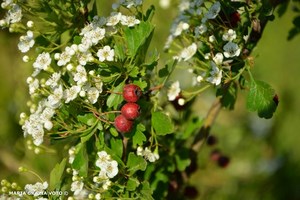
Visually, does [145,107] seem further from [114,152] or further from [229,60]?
[229,60]

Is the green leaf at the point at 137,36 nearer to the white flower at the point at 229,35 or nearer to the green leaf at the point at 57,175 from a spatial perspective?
the white flower at the point at 229,35

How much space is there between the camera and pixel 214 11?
1435mm

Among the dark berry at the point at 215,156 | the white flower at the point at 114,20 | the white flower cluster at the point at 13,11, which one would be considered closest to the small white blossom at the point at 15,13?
the white flower cluster at the point at 13,11

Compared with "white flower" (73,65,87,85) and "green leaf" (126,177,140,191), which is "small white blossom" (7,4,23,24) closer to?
"white flower" (73,65,87,85)

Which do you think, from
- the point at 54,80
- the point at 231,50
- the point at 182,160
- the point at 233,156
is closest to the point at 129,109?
the point at 54,80

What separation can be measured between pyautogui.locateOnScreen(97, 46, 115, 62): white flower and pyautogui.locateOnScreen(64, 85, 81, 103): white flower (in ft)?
0.31

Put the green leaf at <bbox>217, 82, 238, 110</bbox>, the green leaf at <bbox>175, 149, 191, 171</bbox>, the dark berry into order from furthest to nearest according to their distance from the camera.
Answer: the dark berry → the green leaf at <bbox>175, 149, 191, 171</bbox> → the green leaf at <bbox>217, 82, 238, 110</bbox>

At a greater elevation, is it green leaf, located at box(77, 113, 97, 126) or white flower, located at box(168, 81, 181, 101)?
green leaf, located at box(77, 113, 97, 126)

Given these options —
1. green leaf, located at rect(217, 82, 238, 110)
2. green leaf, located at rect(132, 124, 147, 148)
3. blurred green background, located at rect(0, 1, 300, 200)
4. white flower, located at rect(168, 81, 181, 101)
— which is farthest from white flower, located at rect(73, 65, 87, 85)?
blurred green background, located at rect(0, 1, 300, 200)

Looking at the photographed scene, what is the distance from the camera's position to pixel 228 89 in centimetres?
155

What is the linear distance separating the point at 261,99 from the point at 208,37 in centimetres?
24

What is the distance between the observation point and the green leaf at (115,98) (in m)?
1.33

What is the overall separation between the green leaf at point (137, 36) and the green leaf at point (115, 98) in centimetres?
10

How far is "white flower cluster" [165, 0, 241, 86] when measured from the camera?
1407 mm
